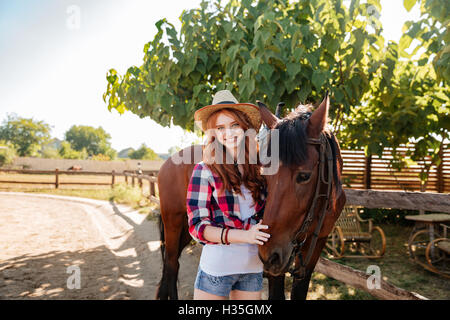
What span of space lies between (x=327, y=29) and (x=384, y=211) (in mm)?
6790

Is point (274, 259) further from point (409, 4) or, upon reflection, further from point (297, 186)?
point (409, 4)

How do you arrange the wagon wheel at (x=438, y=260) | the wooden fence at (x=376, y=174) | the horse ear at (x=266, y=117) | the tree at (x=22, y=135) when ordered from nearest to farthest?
the horse ear at (x=266, y=117)
the wagon wheel at (x=438, y=260)
the wooden fence at (x=376, y=174)
the tree at (x=22, y=135)

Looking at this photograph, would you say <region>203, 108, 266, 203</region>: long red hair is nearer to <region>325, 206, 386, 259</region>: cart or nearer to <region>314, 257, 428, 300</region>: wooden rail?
<region>314, 257, 428, 300</region>: wooden rail

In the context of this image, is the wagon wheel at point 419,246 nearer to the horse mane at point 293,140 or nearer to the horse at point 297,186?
the horse at point 297,186

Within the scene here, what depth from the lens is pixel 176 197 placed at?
279 cm

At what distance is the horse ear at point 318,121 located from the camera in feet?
4.84

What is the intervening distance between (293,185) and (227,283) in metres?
0.56

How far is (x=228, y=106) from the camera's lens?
4.89 ft

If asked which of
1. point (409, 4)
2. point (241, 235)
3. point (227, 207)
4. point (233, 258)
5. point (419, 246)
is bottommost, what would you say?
point (419, 246)

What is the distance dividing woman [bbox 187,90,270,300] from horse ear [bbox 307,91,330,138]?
1.08ft

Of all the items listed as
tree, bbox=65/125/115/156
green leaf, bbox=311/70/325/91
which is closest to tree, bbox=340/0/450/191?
green leaf, bbox=311/70/325/91

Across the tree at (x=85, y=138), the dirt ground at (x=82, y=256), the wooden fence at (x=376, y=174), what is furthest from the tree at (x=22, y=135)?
the wooden fence at (x=376, y=174)

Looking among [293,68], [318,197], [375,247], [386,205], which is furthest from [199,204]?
[375,247]
